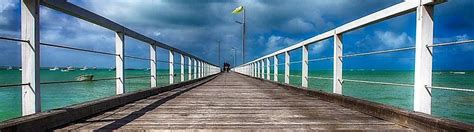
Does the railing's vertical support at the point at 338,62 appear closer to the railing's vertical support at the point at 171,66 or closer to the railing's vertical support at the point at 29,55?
the railing's vertical support at the point at 29,55

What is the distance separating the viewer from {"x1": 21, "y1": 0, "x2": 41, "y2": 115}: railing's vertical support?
8.21ft

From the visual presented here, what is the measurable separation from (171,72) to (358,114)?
16.2ft

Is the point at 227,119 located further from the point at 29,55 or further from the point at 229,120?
the point at 29,55

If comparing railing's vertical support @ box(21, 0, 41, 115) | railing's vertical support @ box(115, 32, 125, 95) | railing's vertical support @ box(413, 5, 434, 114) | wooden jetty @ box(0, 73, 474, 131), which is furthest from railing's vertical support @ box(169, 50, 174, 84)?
railing's vertical support @ box(413, 5, 434, 114)

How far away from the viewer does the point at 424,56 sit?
2.56 metres

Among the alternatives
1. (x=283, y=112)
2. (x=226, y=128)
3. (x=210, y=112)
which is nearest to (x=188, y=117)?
(x=210, y=112)

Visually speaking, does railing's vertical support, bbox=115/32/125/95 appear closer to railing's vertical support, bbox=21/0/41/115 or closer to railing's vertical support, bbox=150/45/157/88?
railing's vertical support, bbox=150/45/157/88

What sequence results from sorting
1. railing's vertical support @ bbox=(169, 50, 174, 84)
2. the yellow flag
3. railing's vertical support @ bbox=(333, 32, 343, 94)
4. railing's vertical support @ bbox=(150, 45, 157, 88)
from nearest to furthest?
railing's vertical support @ bbox=(333, 32, 343, 94), railing's vertical support @ bbox=(150, 45, 157, 88), railing's vertical support @ bbox=(169, 50, 174, 84), the yellow flag

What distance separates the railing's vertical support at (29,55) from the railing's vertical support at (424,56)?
2.55 m

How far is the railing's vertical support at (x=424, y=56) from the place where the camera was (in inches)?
100

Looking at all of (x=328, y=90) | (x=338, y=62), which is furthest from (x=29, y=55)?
(x=328, y=90)

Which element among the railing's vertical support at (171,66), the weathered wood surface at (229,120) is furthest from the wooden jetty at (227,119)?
the railing's vertical support at (171,66)

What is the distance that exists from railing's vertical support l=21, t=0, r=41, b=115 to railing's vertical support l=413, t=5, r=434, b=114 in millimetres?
2550

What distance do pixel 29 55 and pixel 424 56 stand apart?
260cm
